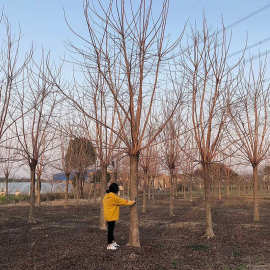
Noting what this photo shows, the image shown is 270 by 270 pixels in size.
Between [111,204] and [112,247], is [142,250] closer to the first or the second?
[112,247]

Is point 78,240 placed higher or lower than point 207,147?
lower

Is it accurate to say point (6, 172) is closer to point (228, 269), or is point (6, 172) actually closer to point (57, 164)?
point (57, 164)

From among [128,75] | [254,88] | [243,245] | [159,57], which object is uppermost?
[254,88]

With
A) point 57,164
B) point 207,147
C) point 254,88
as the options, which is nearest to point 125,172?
point 57,164

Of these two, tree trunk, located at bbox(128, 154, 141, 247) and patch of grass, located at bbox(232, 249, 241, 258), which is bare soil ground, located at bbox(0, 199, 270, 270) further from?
tree trunk, located at bbox(128, 154, 141, 247)

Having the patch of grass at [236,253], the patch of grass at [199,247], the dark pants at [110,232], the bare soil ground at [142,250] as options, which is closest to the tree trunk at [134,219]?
the bare soil ground at [142,250]

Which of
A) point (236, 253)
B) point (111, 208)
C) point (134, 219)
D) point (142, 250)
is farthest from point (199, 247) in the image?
point (111, 208)

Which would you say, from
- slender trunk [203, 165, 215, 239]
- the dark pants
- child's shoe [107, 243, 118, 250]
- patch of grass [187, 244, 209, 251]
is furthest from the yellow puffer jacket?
slender trunk [203, 165, 215, 239]

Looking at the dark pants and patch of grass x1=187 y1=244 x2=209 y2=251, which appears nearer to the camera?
the dark pants

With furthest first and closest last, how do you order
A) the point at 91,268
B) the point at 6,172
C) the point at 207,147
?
Answer: the point at 6,172
the point at 207,147
the point at 91,268

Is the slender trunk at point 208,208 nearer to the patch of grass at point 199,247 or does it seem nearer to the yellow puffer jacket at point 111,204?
the patch of grass at point 199,247

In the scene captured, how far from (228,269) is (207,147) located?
146 inches

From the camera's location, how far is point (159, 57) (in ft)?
21.9

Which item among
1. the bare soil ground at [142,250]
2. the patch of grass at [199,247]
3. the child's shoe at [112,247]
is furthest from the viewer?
the patch of grass at [199,247]
